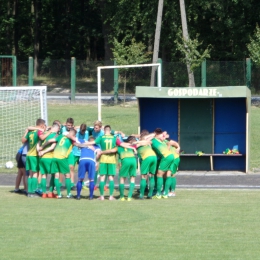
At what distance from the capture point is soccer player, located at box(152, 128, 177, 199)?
15.4m

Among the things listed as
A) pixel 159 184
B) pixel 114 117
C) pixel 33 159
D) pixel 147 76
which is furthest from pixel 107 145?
pixel 147 76

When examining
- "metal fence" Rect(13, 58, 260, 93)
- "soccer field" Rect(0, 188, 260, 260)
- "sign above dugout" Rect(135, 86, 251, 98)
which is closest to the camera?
"soccer field" Rect(0, 188, 260, 260)

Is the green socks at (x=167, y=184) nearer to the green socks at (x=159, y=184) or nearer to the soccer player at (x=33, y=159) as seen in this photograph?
the green socks at (x=159, y=184)

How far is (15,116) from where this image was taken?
2464 cm

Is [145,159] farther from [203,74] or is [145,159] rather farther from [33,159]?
[203,74]

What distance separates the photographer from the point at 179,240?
10984 mm

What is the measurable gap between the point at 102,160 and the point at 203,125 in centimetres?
623

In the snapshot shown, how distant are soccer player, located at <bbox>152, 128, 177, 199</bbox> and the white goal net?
7719 millimetres

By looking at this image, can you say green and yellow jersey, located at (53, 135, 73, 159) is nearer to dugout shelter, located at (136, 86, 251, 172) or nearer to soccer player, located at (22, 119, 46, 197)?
soccer player, located at (22, 119, 46, 197)

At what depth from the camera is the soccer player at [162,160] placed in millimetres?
15445

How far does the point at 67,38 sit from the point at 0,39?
6.87 metres

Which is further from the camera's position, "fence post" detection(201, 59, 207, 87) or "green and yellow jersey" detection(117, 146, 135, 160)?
"fence post" detection(201, 59, 207, 87)

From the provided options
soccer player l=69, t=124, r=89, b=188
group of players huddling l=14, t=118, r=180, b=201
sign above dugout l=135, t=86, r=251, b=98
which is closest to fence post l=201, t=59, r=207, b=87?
sign above dugout l=135, t=86, r=251, b=98

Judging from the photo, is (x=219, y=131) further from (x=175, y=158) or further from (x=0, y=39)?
(x=0, y=39)
